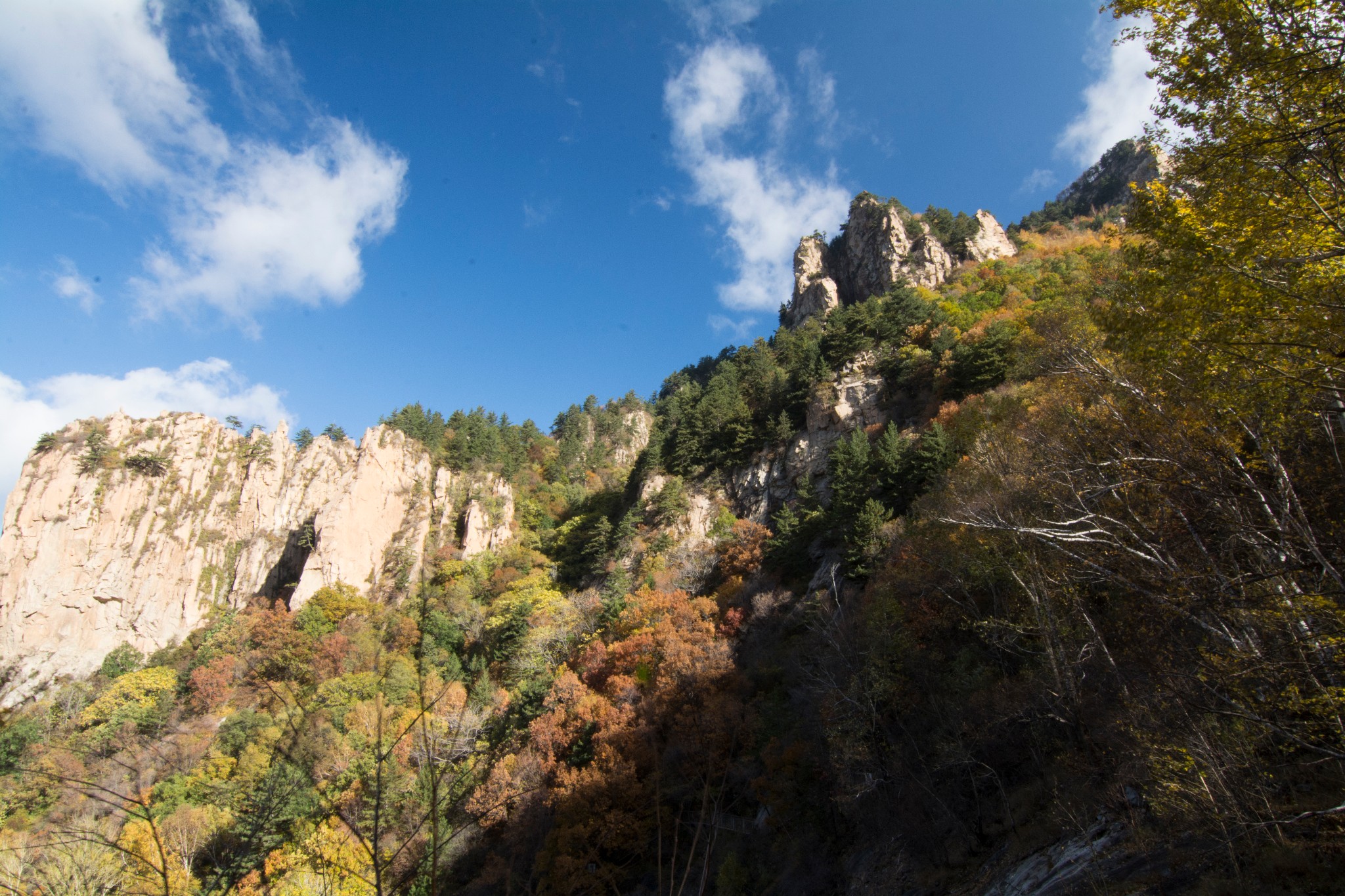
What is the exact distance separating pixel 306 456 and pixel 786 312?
57.8 m

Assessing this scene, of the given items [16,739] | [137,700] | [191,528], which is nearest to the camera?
[16,739]

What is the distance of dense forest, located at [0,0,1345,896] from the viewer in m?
7.11

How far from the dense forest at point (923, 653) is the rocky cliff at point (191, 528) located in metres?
4.38

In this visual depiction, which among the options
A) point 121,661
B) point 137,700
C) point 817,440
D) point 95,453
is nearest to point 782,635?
point 817,440

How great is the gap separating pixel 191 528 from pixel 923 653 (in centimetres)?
6112

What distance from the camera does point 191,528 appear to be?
2112 inches

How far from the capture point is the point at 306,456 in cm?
5875

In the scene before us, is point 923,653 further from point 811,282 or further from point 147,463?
point 147,463

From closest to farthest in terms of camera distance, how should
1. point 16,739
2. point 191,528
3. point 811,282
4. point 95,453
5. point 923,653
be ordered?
1. point 923,653
2. point 16,739
3. point 95,453
4. point 191,528
5. point 811,282

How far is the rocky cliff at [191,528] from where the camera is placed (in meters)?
47.8

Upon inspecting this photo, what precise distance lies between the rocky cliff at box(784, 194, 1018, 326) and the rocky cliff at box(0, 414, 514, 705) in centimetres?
4328

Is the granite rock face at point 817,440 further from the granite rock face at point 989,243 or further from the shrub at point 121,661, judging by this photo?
the shrub at point 121,661

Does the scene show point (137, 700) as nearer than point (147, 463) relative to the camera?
Yes

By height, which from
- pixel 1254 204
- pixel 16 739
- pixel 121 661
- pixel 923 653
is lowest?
pixel 923 653
